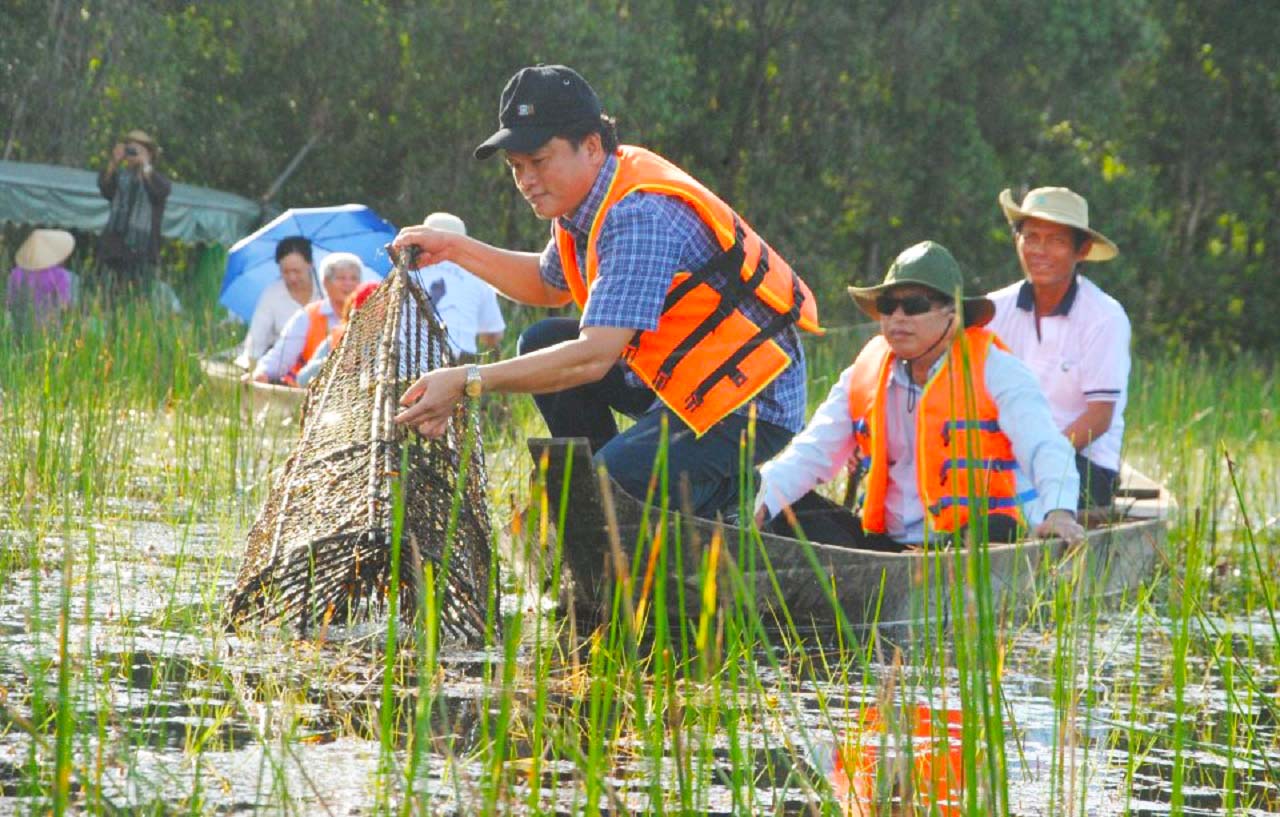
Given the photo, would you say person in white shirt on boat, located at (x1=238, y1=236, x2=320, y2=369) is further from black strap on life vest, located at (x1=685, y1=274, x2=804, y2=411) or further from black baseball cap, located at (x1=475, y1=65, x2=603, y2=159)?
black baseball cap, located at (x1=475, y1=65, x2=603, y2=159)

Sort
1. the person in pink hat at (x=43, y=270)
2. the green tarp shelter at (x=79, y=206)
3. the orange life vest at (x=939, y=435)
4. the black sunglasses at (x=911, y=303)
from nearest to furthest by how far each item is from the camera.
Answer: the black sunglasses at (x=911, y=303)
the orange life vest at (x=939, y=435)
the person in pink hat at (x=43, y=270)
the green tarp shelter at (x=79, y=206)

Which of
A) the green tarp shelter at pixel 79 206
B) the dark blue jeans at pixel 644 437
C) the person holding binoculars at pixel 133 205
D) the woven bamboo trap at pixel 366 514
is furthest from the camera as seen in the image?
the green tarp shelter at pixel 79 206

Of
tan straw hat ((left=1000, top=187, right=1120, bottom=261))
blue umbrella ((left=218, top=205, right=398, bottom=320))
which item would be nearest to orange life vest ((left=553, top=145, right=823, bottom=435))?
tan straw hat ((left=1000, top=187, right=1120, bottom=261))

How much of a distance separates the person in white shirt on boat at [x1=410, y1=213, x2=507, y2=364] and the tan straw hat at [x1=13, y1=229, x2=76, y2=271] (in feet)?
11.2

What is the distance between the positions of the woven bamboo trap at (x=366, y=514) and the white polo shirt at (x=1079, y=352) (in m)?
2.44

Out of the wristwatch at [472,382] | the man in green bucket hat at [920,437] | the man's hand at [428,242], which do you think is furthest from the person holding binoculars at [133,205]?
the wristwatch at [472,382]

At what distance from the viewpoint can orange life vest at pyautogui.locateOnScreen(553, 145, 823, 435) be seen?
498 centimetres

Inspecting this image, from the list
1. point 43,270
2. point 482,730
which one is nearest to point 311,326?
point 43,270

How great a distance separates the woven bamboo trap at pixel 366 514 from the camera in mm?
4379

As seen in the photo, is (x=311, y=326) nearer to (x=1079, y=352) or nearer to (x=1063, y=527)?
(x=1079, y=352)

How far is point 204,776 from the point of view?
126 inches

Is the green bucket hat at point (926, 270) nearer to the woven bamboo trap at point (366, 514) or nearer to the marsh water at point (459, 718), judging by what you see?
the marsh water at point (459, 718)

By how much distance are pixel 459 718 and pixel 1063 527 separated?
2.26 metres

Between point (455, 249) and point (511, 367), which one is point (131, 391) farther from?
point (511, 367)
